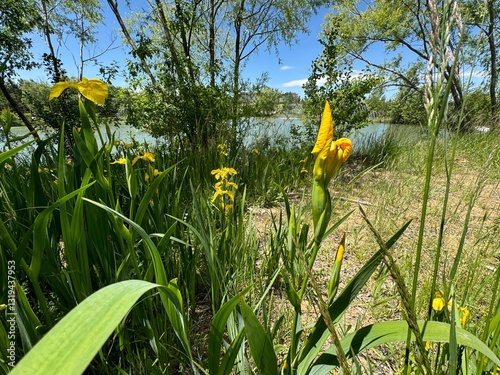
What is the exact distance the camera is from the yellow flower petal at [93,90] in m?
0.69

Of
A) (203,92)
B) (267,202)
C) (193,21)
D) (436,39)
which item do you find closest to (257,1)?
(193,21)

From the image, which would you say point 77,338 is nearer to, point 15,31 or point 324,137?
point 324,137

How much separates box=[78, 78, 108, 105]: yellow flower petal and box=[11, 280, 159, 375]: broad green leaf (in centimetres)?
60

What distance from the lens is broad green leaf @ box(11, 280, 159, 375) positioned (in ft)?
0.69

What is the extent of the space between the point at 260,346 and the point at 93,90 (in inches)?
30.0

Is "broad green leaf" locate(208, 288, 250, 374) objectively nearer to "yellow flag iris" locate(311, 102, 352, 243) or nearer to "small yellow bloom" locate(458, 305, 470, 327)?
"yellow flag iris" locate(311, 102, 352, 243)

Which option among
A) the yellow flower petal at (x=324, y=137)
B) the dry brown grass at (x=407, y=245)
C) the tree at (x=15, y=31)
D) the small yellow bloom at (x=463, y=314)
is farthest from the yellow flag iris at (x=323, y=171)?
the tree at (x=15, y=31)

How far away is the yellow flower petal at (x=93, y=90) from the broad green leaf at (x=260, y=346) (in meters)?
0.66

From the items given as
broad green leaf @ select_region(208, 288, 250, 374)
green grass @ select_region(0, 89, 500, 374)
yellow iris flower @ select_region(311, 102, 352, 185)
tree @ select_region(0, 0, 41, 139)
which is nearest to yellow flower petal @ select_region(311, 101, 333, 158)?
yellow iris flower @ select_region(311, 102, 352, 185)

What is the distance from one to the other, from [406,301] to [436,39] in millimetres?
442

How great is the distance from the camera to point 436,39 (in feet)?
1.48

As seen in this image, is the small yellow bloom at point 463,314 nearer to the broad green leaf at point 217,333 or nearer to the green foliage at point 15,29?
the broad green leaf at point 217,333

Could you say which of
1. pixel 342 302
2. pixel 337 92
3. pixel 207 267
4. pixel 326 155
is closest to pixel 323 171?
pixel 326 155

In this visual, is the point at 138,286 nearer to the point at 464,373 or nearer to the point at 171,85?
the point at 464,373
